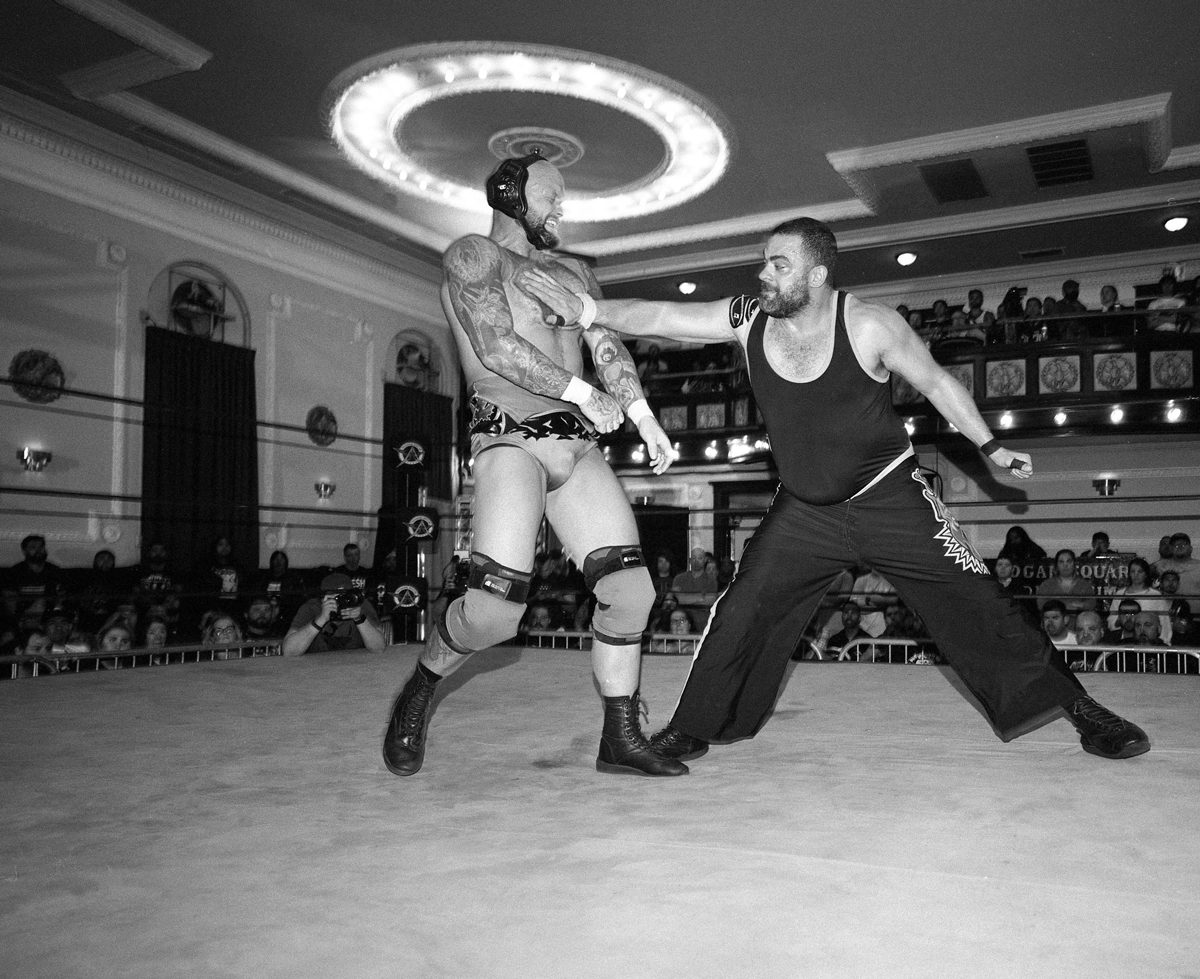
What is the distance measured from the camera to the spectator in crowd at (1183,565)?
799 centimetres

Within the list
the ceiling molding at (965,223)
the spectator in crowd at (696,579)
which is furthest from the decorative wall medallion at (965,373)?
the spectator in crowd at (696,579)

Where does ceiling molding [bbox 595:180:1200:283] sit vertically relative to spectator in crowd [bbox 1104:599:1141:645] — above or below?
above

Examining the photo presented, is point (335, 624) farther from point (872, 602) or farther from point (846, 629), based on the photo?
point (872, 602)

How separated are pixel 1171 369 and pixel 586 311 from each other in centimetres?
829

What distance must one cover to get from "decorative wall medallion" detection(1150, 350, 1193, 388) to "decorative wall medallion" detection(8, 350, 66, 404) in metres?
8.92

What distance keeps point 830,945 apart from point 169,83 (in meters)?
6.85

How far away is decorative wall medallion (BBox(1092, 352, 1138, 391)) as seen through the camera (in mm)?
8742

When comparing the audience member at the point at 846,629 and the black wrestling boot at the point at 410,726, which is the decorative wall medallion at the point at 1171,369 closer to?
the audience member at the point at 846,629

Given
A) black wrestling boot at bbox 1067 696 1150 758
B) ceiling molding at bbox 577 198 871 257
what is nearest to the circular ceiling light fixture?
ceiling molding at bbox 577 198 871 257

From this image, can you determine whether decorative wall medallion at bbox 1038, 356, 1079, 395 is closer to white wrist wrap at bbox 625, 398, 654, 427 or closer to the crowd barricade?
the crowd barricade

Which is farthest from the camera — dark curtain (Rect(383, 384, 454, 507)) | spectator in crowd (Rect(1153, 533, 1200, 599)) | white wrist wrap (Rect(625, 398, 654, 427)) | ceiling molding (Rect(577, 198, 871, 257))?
dark curtain (Rect(383, 384, 454, 507))

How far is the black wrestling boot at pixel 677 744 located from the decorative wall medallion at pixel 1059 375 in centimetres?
805

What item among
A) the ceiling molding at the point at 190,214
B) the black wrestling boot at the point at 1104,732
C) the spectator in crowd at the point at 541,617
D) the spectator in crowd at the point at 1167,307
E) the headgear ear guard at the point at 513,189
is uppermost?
the ceiling molding at the point at 190,214

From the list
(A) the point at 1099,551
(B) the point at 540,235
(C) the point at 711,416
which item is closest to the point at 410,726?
(B) the point at 540,235
